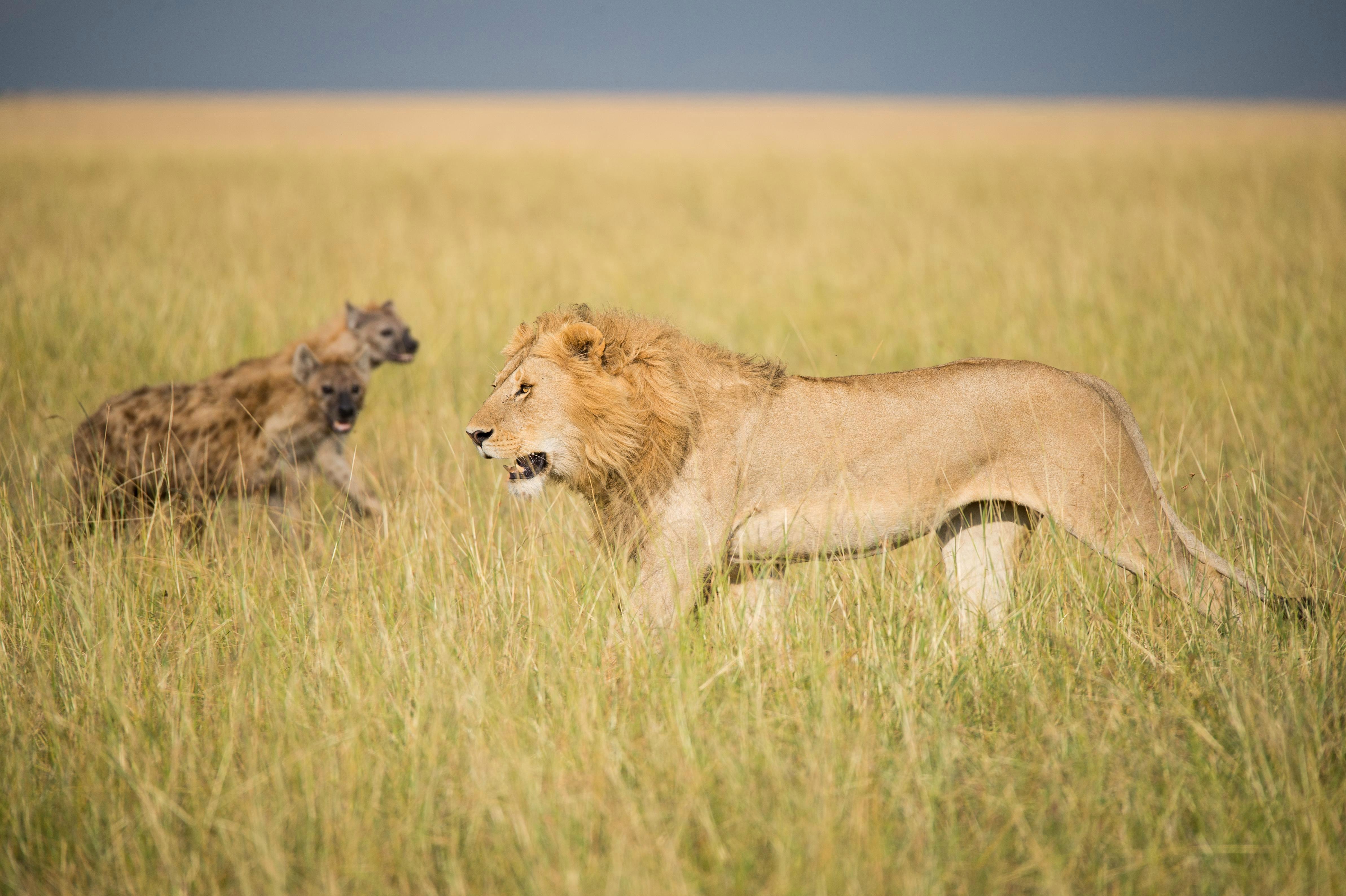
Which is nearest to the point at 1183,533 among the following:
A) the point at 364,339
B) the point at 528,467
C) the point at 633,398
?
the point at 633,398

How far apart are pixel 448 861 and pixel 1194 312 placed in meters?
8.89

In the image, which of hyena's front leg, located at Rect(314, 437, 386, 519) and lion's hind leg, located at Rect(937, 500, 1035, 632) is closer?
lion's hind leg, located at Rect(937, 500, 1035, 632)

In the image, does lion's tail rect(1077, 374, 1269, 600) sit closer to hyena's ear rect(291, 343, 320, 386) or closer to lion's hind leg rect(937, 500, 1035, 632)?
lion's hind leg rect(937, 500, 1035, 632)

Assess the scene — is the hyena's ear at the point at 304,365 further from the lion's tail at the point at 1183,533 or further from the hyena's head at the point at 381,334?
the lion's tail at the point at 1183,533

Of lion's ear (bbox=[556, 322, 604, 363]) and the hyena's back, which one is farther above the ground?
lion's ear (bbox=[556, 322, 604, 363])

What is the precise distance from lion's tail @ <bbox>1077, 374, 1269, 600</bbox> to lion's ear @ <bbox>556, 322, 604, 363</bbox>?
1.81 m

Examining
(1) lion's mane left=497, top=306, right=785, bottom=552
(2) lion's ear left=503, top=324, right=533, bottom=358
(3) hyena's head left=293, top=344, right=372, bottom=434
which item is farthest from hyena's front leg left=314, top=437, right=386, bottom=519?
(1) lion's mane left=497, top=306, right=785, bottom=552

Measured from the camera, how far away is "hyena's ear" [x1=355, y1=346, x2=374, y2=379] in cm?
683

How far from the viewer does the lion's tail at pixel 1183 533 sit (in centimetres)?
372

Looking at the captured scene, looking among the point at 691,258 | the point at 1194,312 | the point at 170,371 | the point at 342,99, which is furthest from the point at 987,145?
the point at 342,99

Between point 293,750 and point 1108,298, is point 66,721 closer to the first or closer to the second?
point 293,750

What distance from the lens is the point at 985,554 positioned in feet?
13.5

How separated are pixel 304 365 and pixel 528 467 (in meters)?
3.19

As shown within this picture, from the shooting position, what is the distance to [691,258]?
1362 centimetres
